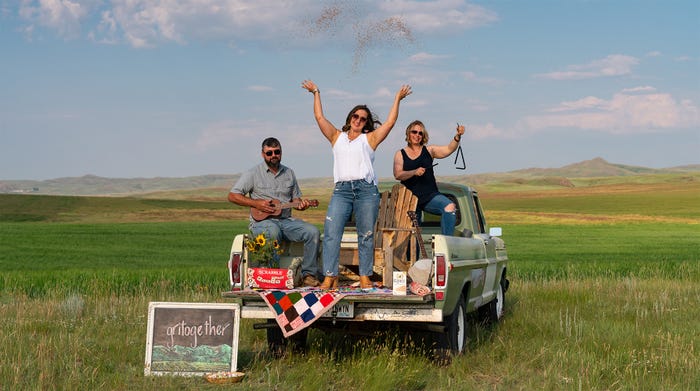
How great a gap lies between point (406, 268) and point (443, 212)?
2.72 feet

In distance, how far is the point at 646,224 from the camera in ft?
181

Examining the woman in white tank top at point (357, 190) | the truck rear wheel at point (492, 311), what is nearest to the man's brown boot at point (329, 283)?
the woman in white tank top at point (357, 190)

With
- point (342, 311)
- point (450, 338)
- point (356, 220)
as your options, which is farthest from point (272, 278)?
point (450, 338)

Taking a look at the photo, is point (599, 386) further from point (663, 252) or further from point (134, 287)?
point (663, 252)

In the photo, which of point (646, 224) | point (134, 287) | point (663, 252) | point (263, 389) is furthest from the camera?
point (646, 224)

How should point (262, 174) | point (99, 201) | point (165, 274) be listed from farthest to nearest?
point (99, 201) → point (165, 274) → point (262, 174)

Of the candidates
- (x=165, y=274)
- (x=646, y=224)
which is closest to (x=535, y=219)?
(x=646, y=224)

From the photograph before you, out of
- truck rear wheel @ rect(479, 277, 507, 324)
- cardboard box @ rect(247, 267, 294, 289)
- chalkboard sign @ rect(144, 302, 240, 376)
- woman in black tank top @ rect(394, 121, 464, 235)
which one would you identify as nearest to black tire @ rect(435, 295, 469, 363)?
woman in black tank top @ rect(394, 121, 464, 235)

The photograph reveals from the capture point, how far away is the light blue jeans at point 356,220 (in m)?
8.76

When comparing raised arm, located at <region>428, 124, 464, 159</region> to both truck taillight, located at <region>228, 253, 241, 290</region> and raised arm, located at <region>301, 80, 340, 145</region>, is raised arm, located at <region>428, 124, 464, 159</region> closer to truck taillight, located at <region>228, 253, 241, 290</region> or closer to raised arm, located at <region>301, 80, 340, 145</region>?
raised arm, located at <region>301, 80, 340, 145</region>

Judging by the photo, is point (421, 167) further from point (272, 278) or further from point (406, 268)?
point (272, 278)

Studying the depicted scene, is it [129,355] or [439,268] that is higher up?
[439,268]

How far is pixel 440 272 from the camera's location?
7.89 meters

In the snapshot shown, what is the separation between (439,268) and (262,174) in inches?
97.5
